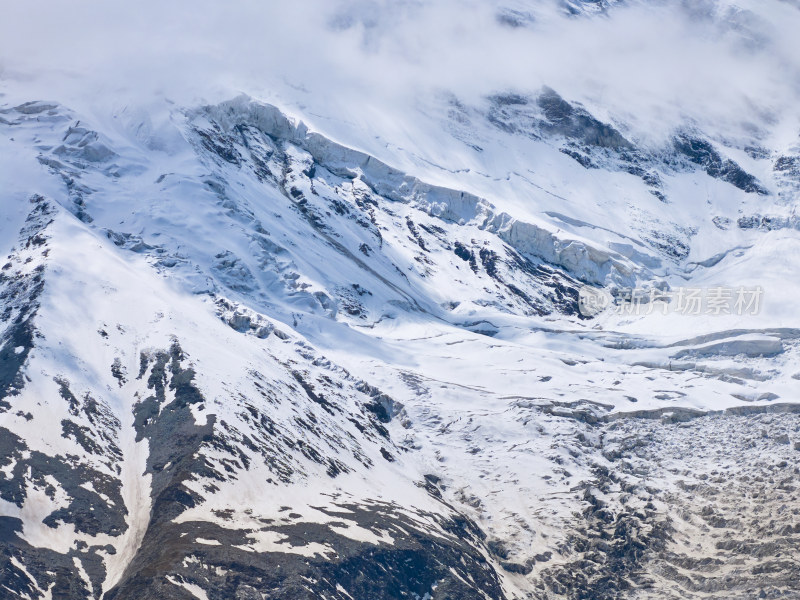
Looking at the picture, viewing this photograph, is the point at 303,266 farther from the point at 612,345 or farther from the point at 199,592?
the point at 199,592

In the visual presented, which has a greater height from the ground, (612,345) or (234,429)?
(234,429)

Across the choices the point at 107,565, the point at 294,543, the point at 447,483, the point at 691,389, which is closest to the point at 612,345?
the point at 691,389

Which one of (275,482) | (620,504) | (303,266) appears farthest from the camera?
(303,266)

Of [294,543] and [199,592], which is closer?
[199,592]

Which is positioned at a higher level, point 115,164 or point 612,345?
point 115,164

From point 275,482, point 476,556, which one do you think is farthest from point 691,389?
point 275,482

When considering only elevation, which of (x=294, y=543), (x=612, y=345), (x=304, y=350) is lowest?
(x=612, y=345)

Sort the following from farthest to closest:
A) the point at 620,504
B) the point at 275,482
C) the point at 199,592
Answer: the point at 620,504 < the point at 275,482 < the point at 199,592

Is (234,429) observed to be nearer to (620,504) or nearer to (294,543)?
(294,543)

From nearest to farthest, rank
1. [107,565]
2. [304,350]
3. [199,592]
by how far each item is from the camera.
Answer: [199,592] < [107,565] < [304,350]
